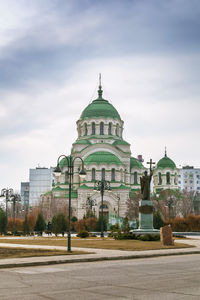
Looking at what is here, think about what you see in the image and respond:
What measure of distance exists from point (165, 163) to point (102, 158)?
15136 millimetres

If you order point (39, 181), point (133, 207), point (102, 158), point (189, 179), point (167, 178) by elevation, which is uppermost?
point (189, 179)

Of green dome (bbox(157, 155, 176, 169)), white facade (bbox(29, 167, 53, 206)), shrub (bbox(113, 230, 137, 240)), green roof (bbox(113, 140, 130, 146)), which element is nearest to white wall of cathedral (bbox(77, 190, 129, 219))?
green roof (bbox(113, 140, 130, 146))

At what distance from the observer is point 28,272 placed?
490 inches

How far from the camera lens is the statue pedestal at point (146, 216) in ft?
103

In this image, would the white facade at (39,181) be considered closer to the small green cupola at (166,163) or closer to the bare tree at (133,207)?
the small green cupola at (166,163)

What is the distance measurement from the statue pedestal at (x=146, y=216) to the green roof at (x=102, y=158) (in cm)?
3861

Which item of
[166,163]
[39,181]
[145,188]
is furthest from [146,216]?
[39,181]

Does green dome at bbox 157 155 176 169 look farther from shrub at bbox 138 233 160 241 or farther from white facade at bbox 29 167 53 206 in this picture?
white facade at bbox 29 167 53 206

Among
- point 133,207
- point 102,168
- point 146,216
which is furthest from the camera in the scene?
point 102,168

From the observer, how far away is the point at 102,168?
231 ft

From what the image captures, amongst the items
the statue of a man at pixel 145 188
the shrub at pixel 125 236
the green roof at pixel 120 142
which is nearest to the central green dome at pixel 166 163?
the green roof at pixel 120 142

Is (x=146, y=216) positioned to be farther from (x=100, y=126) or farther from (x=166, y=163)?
(x=166, y=163)

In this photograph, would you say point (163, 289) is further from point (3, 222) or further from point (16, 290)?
point (3, 222)

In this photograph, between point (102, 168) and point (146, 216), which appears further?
point (102, 168)
